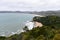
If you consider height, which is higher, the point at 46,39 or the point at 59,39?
the point at 59,39

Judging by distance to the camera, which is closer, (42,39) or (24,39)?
(42,39)

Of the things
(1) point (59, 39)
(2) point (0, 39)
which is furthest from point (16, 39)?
(1) point (59, 39)

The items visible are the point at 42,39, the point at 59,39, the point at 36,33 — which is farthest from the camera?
the point at 36,33

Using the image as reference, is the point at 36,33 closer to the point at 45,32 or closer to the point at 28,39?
the point at 45,32

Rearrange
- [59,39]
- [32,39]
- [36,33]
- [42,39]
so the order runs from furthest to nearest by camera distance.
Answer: [36,33] → [32,39] → [42,39] → [59,39]

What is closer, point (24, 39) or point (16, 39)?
point (24, 39)

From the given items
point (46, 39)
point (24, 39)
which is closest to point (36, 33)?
point (24, 39)

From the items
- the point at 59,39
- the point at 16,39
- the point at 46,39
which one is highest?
the point at 59,39

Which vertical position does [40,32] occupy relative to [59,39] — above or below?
below

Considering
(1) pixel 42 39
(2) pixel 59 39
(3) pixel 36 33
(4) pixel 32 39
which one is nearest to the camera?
(2) pixel 59 39

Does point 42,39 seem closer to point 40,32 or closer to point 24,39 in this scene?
point 24,39
